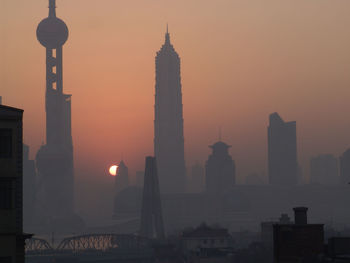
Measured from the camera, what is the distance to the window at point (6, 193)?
97.8ft

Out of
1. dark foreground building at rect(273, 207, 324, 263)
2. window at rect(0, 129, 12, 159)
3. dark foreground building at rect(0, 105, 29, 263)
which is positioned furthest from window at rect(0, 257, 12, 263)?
dark foreground building at rect(273, 207, 324, 263)

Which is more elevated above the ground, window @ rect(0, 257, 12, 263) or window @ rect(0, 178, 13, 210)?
window @ rect(0, 178, 13, 210)

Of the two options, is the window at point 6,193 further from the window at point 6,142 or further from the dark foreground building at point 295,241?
the dark foreground building at point 295,241

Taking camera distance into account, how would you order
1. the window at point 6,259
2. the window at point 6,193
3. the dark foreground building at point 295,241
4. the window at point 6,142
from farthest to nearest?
the dark foreground building at point 295,241 → the window at point 6,259 → the window at point 6,142 → the window at point 6,193

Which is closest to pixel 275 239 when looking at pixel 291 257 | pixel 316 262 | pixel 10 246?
pixel 291 257

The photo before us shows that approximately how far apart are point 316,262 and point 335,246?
329 cm

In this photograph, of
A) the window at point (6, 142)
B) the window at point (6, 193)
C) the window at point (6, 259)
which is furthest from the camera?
the window at point (6, 259)

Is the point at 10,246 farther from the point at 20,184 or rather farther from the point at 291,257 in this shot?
the point at 291,257

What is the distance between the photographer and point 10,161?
30016 mm

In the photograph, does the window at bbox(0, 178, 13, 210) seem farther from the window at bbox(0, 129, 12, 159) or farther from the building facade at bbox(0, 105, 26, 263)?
the window at bbox(0, 129, 12, 159)

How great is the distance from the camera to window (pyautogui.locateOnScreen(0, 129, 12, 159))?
30.1m

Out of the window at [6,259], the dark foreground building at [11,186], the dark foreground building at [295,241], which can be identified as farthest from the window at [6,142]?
the dark foreground building at [295,241]

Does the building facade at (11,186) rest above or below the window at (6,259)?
above

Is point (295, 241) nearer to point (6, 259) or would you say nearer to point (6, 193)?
point (6, 259)
